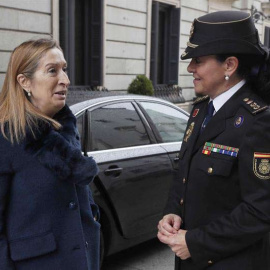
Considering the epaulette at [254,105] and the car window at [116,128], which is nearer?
the epaulette at [254,105]

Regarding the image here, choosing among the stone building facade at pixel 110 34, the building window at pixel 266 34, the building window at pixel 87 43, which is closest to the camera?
the stone building facade at pixel 110 34

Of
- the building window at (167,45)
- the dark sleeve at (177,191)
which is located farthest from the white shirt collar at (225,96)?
the building window at (167,45)

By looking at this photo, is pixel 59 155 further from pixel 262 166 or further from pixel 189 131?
pixel 262 166

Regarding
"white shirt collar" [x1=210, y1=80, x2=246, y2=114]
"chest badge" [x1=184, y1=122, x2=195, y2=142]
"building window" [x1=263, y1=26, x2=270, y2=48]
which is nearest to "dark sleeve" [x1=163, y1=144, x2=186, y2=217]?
"chest badge" [x1=184, y1=122, x2=195, y2=142]

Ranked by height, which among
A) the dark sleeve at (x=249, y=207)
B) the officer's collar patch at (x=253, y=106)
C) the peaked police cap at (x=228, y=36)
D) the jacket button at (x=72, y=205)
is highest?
the peaked police cap at (x=228, y=36)

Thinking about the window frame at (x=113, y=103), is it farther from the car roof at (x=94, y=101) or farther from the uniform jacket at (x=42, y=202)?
the uniform jacket at (x=42, y=202)

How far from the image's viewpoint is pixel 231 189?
67.4 inches

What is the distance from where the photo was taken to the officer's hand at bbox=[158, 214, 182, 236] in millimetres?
1887

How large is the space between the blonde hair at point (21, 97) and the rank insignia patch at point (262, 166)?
92 cm

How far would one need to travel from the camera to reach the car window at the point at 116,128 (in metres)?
3.61

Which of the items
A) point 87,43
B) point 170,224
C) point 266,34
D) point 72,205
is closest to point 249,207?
point 170,224

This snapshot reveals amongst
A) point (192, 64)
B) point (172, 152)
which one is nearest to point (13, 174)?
point (192, 64)

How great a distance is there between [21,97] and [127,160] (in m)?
1.87

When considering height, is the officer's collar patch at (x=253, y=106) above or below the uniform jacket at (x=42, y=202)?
above
